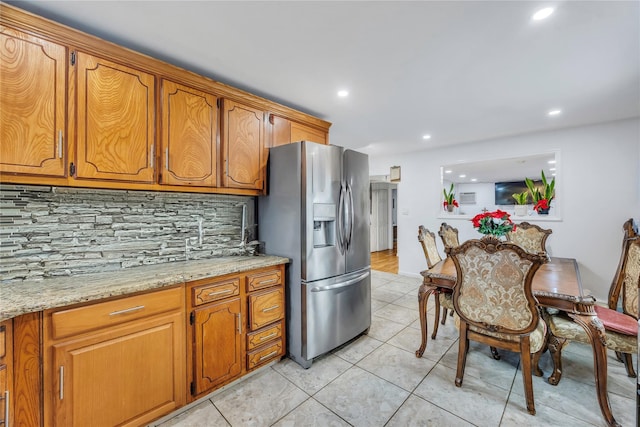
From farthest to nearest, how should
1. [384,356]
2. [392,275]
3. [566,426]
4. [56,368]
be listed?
[392,275], [384,356], [566,426], [56,368]

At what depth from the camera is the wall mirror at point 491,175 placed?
397 cm

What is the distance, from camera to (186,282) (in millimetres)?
1697

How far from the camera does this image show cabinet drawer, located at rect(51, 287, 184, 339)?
1284 millimetres

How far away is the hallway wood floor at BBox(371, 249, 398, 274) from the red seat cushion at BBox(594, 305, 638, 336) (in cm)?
345

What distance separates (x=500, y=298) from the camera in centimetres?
172

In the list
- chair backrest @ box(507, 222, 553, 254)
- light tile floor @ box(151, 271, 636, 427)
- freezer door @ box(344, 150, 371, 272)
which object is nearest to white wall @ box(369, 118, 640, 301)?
chair backrest @ box(507, 222, 553, 254)

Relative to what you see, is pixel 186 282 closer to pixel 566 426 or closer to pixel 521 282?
pixel 521 282

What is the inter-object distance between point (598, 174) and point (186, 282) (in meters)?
4.91

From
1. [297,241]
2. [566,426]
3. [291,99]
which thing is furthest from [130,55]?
[566,426]

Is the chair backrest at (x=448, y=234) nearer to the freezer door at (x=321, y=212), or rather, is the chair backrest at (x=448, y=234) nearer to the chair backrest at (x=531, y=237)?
the chair backrest at (x=531, y=237)

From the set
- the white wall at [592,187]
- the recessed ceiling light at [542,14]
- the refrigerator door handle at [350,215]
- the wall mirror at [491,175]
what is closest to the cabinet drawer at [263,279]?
the refrigerator door handle at [350,215]

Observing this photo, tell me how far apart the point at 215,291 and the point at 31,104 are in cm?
147

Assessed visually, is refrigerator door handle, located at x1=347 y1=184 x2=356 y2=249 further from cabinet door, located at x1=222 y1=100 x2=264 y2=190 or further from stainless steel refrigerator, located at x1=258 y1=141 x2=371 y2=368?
cabinet door, located at x1=222 y1=100 x2=264 y2=190

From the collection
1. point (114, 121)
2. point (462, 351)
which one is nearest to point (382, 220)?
point (462, 351)
